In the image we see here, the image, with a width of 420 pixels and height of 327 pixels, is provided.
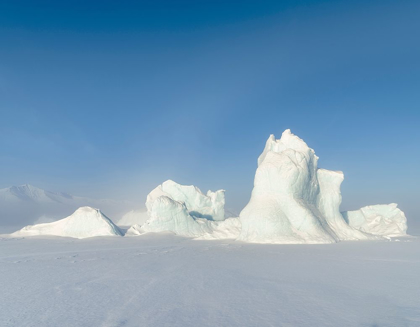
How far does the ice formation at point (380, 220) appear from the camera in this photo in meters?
32.3

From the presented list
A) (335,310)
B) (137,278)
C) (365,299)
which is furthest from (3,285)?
(365,299)

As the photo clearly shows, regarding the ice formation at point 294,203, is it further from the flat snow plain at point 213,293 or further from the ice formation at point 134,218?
the ice formation at point 134,218

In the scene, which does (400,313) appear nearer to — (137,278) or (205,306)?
(205,306)

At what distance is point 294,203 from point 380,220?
15.7m

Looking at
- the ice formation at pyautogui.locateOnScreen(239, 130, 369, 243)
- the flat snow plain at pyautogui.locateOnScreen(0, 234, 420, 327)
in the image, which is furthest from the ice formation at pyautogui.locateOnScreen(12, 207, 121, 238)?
the flat snow plain at pyautogui.locateOnScreen(0, 234, 420, 327)

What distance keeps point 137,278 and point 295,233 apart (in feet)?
50.5

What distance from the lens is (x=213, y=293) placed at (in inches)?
318

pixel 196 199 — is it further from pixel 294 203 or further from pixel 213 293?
pixel 213 293

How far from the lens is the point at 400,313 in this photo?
6402mm

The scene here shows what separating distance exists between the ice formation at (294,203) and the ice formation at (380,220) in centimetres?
756

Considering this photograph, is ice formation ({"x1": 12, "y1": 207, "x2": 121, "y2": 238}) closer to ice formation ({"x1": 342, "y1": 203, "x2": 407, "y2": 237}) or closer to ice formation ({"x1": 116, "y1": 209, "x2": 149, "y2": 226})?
ice formation ({"x1": 342, "y1": 203, "x2": 407, "y2": 237})

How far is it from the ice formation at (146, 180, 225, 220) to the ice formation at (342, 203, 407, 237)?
47.3 feet

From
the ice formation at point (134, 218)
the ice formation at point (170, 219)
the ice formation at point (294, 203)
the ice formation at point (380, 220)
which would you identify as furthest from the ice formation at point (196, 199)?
the ice formation at point (134, 218)

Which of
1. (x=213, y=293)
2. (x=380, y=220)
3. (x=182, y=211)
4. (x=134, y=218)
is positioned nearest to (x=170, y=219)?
(x=182, y=211)
